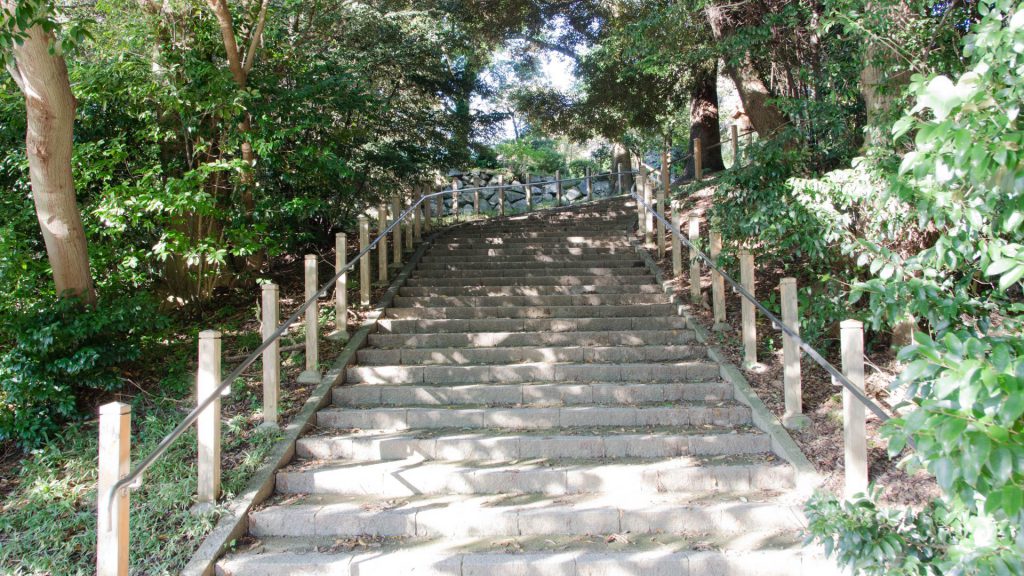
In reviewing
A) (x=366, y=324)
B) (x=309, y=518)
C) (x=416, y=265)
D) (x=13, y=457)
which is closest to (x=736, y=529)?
(x=309, y=518)

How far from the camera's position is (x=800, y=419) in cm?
478

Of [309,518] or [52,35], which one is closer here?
[309,518]

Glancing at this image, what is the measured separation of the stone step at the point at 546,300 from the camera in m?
7.75

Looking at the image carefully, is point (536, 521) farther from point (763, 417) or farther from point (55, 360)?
point (55, 360)

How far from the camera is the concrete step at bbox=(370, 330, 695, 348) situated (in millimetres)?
6605

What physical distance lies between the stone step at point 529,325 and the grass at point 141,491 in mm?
1761

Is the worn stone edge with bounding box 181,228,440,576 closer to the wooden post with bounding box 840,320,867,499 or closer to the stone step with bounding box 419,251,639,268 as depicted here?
the stone step with bounding box 419,251,639,268

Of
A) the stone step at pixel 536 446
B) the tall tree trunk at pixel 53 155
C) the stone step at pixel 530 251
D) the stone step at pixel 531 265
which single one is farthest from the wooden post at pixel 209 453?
the stone step at pixel 530 251

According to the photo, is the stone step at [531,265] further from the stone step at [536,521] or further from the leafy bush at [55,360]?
the stone step at [536,521]

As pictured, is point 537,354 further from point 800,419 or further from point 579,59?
point 579,59

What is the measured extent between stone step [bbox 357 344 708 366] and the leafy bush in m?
2.07

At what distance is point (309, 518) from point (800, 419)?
3.47 meters

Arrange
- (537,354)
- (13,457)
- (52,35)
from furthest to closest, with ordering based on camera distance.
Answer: (537,354) → (13,457) → (52,35)

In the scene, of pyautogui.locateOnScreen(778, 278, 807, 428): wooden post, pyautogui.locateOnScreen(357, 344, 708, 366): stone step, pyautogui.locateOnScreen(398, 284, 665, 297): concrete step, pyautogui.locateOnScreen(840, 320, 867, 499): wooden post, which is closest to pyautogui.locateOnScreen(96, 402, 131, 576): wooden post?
pyautogui.locateOnScreen(357, 344, 708, 366): stone step
